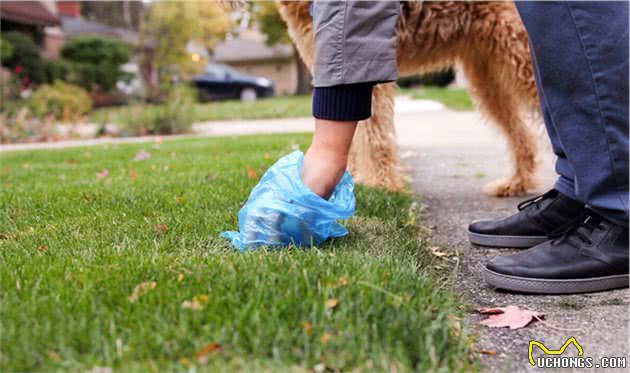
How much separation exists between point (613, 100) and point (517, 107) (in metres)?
2.16

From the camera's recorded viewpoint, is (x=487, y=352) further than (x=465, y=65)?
No

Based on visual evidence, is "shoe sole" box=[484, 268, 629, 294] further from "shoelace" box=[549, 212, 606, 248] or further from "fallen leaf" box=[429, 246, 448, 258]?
"fallen leaf" box=[429, 246, 448, 258]

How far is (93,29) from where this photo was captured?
3294 centimetres

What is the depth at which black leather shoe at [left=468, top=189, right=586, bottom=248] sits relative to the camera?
2.48 metres

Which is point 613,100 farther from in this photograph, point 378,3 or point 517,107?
point 517,107

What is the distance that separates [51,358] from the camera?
1.25 m

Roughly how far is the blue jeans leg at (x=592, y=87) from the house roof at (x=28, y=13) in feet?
77.2

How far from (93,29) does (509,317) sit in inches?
1363

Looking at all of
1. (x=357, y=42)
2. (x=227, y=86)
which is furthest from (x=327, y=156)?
(x=227, y=86)

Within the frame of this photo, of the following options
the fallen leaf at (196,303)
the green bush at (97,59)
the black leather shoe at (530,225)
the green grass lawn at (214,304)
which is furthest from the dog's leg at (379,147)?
the green bush at (97,59)

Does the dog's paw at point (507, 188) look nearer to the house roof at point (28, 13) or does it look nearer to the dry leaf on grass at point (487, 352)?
the dry leaf on grass at point (487, 352)

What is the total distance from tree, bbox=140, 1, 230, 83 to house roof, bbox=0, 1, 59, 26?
14.9ft

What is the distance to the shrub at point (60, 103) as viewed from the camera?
1484 centimetres

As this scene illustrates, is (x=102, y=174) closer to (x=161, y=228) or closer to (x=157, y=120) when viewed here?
(x=161, y=228)
